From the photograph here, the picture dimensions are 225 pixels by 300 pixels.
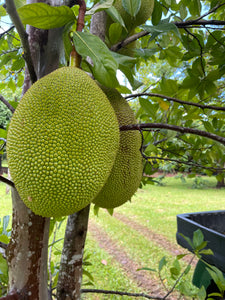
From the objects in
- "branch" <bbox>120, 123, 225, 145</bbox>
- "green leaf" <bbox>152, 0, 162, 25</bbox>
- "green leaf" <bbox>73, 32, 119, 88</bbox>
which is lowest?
"branch" <bbox>120, 123, 225, 145</bbox>

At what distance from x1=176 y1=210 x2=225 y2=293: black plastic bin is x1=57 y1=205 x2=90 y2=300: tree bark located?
2.40ft

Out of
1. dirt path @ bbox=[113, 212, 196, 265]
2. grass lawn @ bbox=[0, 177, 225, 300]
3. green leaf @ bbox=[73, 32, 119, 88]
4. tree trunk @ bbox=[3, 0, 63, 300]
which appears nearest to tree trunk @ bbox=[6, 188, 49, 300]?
tree trunk @ bbox=[3, 0, 63, 300]

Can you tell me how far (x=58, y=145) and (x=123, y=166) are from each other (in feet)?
0.90

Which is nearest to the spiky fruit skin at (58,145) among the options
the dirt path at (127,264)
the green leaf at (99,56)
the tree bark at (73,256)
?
the green leaf at (99,56)

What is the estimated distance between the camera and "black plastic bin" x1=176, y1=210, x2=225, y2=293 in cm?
131

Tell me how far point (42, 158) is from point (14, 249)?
0.25 m

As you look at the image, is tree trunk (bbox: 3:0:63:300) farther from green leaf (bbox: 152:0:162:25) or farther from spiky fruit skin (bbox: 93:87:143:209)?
green leaf (bbox: 152:0:162:25)

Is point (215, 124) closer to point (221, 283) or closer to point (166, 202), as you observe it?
point (221, 283)

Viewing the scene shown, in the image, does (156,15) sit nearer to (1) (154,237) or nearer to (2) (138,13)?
(2) (138,13)

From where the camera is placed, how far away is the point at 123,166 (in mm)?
678

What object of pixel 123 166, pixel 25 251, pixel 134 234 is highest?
pixel 123 166

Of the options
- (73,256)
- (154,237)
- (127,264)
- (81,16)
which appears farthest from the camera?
(154,237)

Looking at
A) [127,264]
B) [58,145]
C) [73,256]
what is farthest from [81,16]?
[127,264]

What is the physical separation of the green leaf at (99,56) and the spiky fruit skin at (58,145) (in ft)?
0.15
